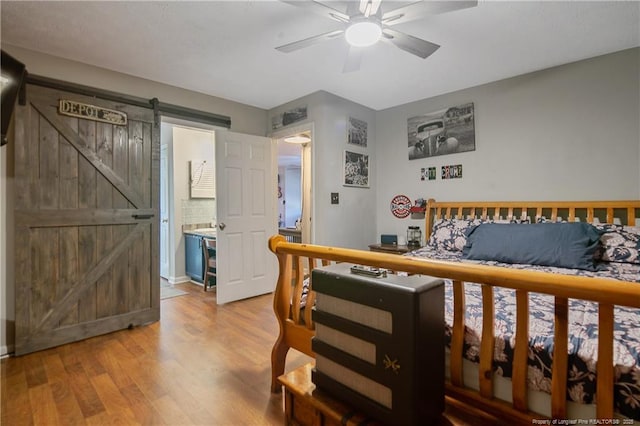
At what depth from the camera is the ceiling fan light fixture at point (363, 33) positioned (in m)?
1.75

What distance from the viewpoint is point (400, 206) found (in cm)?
377

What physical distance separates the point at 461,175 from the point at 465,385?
2.55 metres

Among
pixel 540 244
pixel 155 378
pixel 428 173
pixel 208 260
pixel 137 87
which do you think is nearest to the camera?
pixel 155 378

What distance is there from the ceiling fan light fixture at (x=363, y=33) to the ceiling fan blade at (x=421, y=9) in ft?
0.22

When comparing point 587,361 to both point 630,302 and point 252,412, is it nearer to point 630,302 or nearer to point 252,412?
point 630,302

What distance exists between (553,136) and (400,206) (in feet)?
5.37

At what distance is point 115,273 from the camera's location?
9.14ft

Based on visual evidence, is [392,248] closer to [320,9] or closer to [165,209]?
[320,9]

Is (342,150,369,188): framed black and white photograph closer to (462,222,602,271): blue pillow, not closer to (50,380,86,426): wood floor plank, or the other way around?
(462,222,602,271): blue pillow

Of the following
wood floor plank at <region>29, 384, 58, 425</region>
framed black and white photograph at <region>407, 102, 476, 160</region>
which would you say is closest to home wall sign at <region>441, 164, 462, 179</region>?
framed black and white photograph at <region>407, 102, 476, 160</region>

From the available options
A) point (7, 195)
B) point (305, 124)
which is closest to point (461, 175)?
point (305, 124)

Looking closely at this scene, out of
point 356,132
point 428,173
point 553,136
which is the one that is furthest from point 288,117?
point 553,136

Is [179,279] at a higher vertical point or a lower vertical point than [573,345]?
lower

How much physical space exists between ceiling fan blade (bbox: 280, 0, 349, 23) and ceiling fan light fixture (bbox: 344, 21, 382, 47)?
0.22 feet
